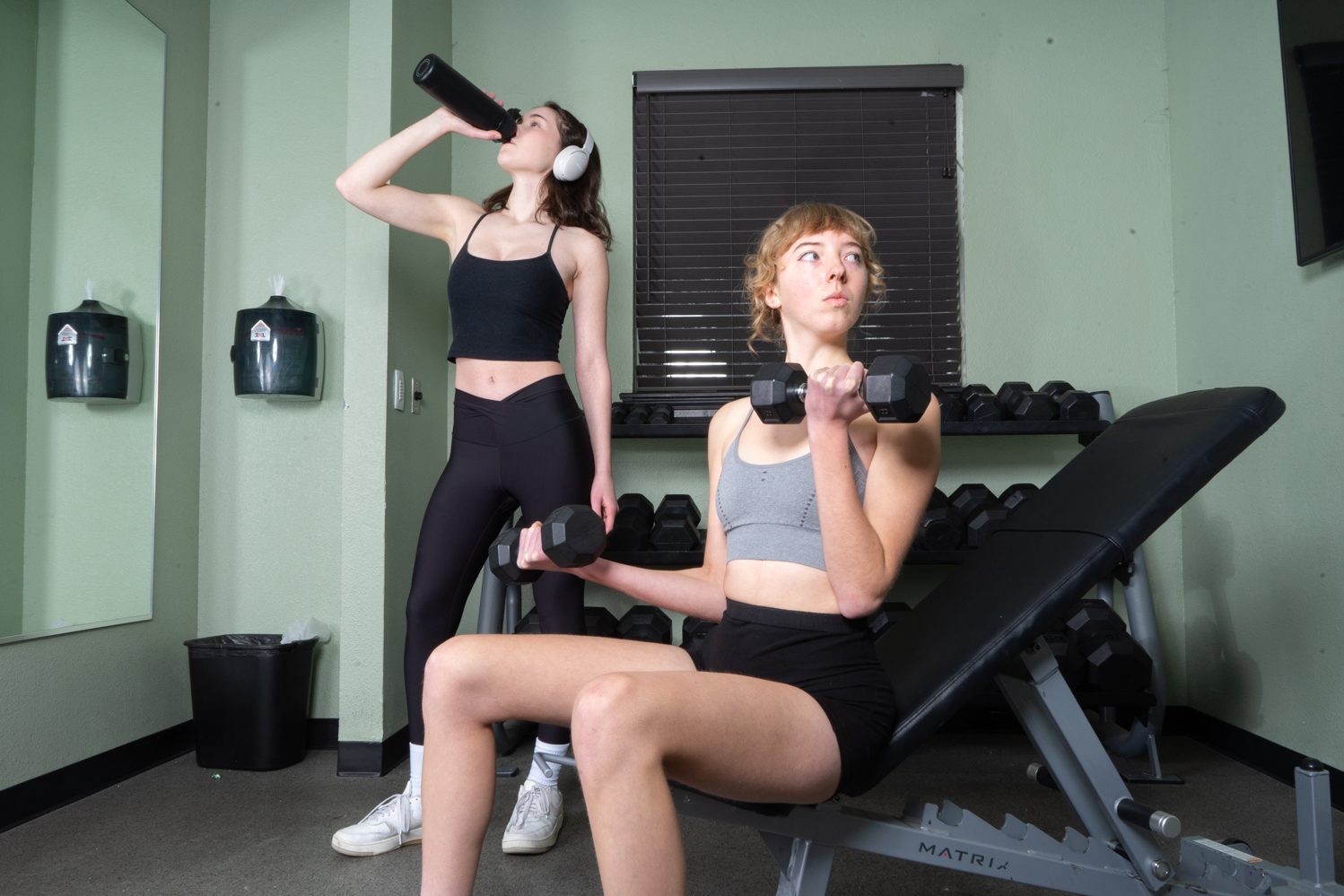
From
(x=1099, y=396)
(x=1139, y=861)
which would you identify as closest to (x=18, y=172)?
(x=1139, y=861)

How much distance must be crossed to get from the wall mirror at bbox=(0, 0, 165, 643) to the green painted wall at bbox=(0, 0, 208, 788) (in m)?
0.05

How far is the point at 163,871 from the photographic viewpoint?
169 centimetres

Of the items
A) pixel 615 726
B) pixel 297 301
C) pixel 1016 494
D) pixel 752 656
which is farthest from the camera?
pixel 297 301

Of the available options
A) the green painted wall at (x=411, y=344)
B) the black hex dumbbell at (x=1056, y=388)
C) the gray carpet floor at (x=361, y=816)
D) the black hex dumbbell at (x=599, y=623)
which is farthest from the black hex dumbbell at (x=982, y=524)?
the green painted wall at (x=411, y=344)

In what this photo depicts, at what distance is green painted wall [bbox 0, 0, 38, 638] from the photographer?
6.70 feet

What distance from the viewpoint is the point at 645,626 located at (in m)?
2.39

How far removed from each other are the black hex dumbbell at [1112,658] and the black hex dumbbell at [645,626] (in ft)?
3.39

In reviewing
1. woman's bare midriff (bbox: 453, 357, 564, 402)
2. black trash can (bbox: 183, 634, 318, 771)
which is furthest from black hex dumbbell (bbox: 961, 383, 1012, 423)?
black trash can (bbox: 183, 634, 318, 771)

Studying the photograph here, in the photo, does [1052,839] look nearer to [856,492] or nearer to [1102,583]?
[856,492]

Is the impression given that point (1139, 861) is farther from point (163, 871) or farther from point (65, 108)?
point (65, 108)

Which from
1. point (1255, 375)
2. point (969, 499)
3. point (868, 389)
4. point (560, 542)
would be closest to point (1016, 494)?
point (969, 499)

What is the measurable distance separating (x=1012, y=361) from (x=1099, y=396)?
0.40 meters

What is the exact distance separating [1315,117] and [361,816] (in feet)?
9.00

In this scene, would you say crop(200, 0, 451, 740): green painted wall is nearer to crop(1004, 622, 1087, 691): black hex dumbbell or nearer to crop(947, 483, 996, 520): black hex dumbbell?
crop(947, 483, 996, 520): black hex dumbbell
